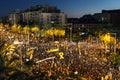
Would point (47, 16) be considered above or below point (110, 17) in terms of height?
above

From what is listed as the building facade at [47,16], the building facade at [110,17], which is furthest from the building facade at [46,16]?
the building facade at [110,17]

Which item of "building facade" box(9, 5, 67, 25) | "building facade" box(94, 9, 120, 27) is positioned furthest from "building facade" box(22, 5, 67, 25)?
"building facade" box(94, 9, 120, 27)

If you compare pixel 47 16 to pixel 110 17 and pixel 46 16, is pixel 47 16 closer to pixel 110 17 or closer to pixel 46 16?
pixel 46 16

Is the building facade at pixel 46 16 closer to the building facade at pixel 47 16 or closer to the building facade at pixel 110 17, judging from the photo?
the building facade at pixel 47 16

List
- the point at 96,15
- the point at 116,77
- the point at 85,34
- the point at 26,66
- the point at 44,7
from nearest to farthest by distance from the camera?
the point at 26,66 < the point at 116,77 < the point at 85,34 < the point at 44,7 < the point at 96,15

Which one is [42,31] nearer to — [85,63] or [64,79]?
[85,63]

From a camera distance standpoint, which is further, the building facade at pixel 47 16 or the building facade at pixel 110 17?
the building facade at pixel 110 17

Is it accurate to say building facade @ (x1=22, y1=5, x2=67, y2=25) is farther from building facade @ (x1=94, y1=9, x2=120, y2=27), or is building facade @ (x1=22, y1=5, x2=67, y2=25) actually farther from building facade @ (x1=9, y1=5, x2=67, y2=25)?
building facade @ (x1=94, y1=9, x2=120, y2=27)

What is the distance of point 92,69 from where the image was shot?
3881 cm

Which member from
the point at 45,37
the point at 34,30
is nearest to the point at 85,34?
the point at 45,37

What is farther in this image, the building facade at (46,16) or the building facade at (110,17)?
the building facade at (110,17)

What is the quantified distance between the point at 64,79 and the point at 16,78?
12.2 m

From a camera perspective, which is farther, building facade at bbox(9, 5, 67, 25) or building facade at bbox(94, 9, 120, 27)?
building facade at bbox(94, 9, 120, 27)

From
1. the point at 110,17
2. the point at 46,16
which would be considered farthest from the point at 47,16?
the point at 110,17
